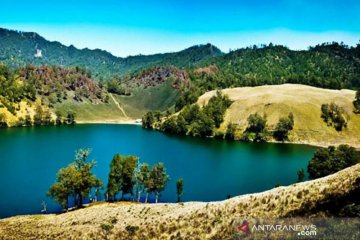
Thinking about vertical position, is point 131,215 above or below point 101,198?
above

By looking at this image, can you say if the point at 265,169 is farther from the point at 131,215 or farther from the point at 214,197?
the point at 131,215

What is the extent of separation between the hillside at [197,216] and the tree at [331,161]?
7761 centimetres

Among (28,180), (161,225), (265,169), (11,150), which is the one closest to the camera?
(161,225)

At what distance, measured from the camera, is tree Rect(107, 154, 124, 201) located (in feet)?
373

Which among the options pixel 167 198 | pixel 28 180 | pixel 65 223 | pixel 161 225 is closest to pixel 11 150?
pixel 28 180

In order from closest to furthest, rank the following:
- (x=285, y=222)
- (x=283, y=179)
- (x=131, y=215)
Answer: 1. (x=285, y=222)
2. (x=131, y=215)
3. (x=283, y=179)

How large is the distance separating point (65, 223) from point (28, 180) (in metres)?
67.6

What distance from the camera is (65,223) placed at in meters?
75.9

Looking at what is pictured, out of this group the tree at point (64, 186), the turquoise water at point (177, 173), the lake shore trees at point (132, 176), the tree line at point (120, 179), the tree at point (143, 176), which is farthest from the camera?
the turquoise water at point (177, 173)

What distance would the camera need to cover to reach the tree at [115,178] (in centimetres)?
11375

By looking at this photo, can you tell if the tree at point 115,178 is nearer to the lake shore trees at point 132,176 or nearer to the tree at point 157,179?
the lake shore trees at point 132,176

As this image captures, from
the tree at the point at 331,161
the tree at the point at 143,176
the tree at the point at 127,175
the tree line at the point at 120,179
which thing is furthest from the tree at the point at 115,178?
the tree at the point at 331,161

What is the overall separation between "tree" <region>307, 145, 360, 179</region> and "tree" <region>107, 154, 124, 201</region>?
6818 cm

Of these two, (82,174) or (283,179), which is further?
(283,179)
